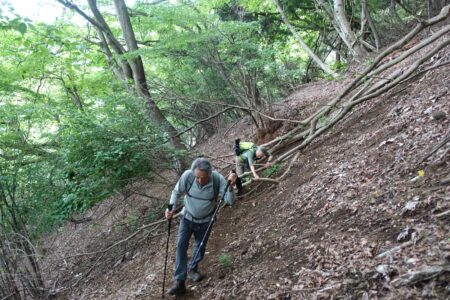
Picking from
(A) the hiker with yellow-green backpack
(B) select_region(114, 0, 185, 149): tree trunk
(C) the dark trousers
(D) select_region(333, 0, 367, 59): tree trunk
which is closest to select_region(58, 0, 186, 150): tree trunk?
(B) select_region(114, 0, 185, 149): tree trunk

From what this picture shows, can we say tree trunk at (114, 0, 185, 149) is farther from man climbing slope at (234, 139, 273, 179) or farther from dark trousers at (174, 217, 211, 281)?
dark trousers at (174, 217, 211, 281)

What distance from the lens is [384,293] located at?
9.64 ft

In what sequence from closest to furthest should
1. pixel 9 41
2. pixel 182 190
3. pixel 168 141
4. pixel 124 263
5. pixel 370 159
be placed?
pixel 182 190 < pixel 370 159 < pixel 124 263 < pixel 168 141 < pixel 9 41

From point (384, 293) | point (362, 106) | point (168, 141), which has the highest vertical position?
point (168, 141)

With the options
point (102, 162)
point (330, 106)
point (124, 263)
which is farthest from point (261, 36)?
point (124, 263)

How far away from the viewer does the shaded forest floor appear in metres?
3.25

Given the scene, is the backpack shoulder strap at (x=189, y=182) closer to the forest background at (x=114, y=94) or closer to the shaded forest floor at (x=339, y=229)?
the shaded forest floor at (x=339, y=229)

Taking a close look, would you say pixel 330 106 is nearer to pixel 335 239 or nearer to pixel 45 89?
pixel 335 239

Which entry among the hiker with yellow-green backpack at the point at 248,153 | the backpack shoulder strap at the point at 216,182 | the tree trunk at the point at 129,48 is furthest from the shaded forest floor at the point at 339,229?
the tree trunk at the point at 129,48

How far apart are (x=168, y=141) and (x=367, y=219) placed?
5.63 meters

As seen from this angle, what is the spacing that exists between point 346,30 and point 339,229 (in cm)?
974

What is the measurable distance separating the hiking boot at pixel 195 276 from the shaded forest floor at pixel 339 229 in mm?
84

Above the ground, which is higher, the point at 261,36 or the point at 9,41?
the point at 9,41

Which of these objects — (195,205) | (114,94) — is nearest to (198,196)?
(195,205)
